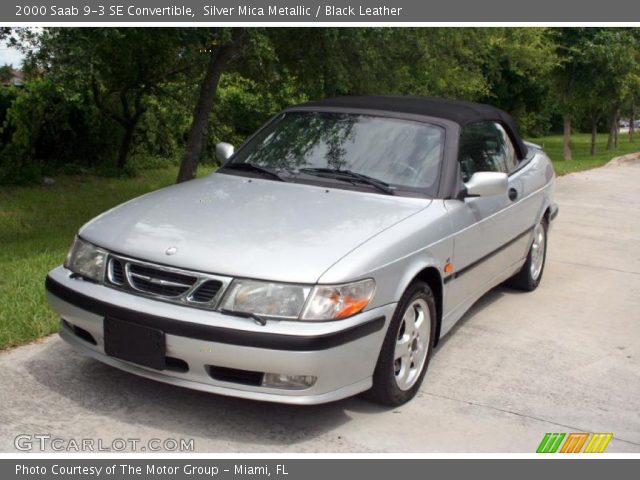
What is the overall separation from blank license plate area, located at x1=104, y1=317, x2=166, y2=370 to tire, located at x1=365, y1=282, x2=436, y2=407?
42.8 inches

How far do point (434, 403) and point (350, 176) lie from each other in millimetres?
1419

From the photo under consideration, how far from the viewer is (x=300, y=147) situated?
Result: 5.17 m

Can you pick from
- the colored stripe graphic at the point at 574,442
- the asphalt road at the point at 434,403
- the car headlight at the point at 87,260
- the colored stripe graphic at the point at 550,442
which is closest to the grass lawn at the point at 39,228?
the asphalt road at the point at 434,403

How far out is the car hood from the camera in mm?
3686

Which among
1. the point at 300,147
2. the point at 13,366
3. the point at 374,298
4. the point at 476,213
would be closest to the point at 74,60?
the point at 300,147

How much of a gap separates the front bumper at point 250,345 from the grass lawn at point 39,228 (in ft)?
4.26

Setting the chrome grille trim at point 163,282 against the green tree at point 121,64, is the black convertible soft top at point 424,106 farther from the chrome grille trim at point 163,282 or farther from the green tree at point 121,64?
the green tree at point 121,64

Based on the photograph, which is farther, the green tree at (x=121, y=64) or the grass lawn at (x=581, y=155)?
the grass lawn at (x=581, y=155)

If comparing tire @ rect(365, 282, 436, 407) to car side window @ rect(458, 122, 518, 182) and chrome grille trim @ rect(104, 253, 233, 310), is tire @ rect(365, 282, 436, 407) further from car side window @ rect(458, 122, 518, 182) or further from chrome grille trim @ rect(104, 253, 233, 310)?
car side window @ rect(458, 122, 518, 182)

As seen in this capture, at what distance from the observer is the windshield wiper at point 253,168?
16.2 feet

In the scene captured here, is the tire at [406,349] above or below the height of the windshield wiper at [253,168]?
below

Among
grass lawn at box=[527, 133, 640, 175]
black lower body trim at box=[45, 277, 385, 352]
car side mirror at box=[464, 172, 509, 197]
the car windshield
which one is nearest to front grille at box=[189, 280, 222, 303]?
black lower body trim at box=[45, 277, 385, 352]

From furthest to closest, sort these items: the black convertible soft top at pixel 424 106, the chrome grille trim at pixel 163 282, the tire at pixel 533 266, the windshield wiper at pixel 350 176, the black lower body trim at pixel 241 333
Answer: the tire at pixel 533 266 → the black convertible soft top at pixel 424 106 → the windshield wiper at pixel 350 176 → the chrome grille trim at pixel 163 282 → the black lower body trim at pixel 241 333

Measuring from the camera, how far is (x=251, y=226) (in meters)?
4.04
